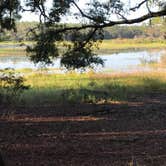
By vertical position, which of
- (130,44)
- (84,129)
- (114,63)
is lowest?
(130,44)

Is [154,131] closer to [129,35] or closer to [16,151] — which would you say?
[16,151]

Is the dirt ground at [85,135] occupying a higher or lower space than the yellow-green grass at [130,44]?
higher

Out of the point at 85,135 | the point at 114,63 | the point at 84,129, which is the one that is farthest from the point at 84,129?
the point at 114,63

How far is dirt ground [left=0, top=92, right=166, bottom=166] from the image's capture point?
389 inches

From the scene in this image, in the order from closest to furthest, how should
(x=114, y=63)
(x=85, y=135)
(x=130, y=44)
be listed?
(x=85, y=135)
(x=114, y=63)
(x=130, y=44)

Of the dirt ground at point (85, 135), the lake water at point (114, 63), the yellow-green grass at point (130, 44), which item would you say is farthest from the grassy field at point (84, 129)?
the yellow-green grass at point (130, 44)

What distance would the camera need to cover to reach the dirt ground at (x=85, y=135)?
389 inches

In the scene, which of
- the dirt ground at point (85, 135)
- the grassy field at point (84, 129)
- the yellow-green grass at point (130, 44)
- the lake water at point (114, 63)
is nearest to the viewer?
the dirt ground at point (85, 135)

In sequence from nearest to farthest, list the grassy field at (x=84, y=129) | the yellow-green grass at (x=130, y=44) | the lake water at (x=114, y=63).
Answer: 1. the grassy field at (x=84, y=129)
2. the lake water at (x=114, y=63)
3. the yellow-green grass at (x=130, y=44)

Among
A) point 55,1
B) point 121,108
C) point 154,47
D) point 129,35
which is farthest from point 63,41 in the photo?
point 129,35

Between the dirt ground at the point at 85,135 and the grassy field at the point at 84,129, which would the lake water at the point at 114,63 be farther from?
the dirt ground at the point at 85,135

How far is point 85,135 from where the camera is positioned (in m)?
13.0

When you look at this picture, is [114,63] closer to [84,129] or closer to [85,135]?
[84,129]

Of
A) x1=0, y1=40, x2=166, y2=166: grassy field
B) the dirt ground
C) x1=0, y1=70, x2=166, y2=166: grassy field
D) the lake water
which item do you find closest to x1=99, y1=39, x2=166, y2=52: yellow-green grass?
the lake water
